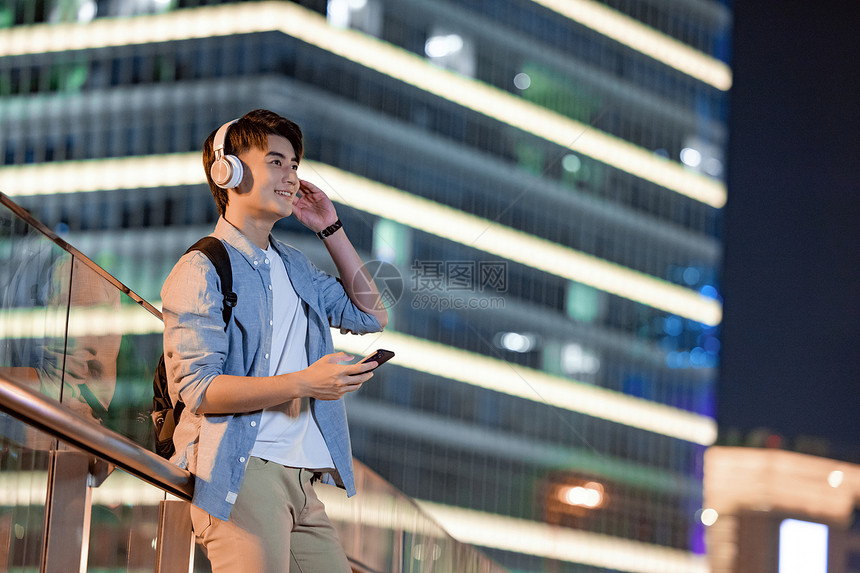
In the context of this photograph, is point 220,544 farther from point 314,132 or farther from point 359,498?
point 314,132

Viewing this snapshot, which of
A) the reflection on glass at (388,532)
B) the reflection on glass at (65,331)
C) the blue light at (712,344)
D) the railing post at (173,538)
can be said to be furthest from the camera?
the blue light at (712,344)

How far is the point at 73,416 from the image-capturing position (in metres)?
2.21

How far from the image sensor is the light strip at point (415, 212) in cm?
4509

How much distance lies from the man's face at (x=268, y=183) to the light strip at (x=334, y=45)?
1810 inches

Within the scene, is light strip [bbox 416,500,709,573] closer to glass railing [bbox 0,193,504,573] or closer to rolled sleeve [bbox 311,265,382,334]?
glass railing [bbox 0,193,504,573]

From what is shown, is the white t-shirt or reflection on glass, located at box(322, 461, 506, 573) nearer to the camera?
the white t-shirt

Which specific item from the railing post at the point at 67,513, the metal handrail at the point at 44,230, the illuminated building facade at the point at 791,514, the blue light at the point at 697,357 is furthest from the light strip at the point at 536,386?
the railing post at the point at 67,513

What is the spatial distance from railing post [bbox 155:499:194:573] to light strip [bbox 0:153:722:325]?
1620 inches

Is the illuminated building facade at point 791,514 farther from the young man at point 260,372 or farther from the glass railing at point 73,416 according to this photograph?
the young man at point 260,372

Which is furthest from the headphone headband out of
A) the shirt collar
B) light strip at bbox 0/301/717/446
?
light strip at bbox 0/301/717/446

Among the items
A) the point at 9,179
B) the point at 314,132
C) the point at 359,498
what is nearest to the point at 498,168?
the point at 314,132

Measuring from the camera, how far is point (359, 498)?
19.0 ft

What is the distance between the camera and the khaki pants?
2439mm

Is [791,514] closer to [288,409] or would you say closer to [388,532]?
[388,532]
